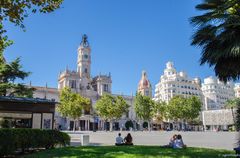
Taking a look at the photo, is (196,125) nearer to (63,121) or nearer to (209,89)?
(209,89)

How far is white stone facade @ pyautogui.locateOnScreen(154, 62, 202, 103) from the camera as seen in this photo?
4904 inches

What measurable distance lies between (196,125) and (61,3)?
4259 inches

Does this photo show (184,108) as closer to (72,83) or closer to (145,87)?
(145,87)

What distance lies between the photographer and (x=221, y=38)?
9.82 metres

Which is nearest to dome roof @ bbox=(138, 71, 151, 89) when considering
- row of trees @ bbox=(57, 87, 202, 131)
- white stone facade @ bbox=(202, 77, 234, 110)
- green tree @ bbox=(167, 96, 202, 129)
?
row of trees @ bbox=(57, 87, 202, 131)

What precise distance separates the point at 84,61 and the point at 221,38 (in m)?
90.1

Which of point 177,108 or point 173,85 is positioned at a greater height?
point 173,85

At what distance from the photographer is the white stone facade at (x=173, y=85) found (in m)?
125

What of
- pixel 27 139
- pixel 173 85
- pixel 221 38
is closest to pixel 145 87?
pixel 173 85

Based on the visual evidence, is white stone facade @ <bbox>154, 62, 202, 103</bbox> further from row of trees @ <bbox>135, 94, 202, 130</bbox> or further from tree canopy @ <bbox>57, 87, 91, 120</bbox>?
tree canopy @ <bbox>57, 87, 91, 120</bbox>

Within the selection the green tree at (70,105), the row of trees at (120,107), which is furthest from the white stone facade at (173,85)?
the green tree at (70,105)

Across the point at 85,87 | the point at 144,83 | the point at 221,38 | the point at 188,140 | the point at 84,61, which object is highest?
Result: the point at 84,61

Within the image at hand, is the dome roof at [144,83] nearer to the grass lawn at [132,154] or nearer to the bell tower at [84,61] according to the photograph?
the bell tower at [84,61]

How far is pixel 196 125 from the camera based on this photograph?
366 ft
